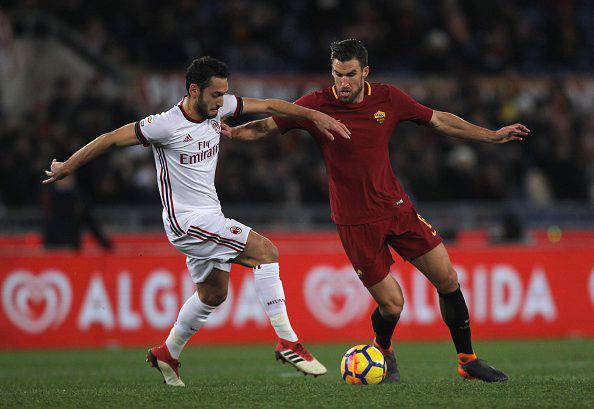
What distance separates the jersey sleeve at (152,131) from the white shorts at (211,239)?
64 cm

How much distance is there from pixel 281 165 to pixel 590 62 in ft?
27.5

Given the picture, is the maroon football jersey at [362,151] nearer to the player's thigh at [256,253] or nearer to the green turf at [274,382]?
the player's thigh at [256,253]

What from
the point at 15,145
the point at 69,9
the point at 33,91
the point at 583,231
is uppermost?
the point at 69,9

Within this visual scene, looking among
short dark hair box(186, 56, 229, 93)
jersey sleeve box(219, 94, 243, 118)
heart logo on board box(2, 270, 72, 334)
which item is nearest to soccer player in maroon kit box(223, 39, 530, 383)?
jersey sleeve box(219, 94, 243, 118)

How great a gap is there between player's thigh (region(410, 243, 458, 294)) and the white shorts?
55.4 inches

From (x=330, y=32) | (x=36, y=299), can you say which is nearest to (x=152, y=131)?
(x=36, y=299)

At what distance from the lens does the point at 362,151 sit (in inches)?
331

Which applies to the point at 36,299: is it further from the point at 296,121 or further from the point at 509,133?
the point at 509,133

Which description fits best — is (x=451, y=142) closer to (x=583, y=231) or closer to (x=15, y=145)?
(x=583, y=231)

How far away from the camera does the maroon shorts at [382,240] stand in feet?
27.6

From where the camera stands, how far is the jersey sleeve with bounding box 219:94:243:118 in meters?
8.40

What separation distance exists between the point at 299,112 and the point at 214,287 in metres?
1.53

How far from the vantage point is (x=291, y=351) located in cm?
812

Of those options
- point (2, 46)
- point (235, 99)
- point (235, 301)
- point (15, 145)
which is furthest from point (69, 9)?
point (235, 99)
